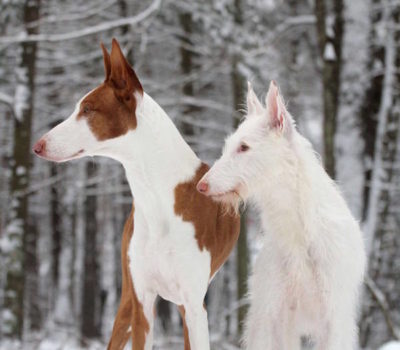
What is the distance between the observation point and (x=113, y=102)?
3.19 meters

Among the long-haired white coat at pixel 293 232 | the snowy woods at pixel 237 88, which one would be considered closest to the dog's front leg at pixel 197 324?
the long-haired white coat at pixel 293 232

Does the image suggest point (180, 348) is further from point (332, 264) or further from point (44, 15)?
point (44, 15)

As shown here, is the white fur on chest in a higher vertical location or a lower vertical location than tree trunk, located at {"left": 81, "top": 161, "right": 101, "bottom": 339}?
higher

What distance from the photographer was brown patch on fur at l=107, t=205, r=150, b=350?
340 cm

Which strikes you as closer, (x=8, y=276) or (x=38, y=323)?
(x=8, y=276)

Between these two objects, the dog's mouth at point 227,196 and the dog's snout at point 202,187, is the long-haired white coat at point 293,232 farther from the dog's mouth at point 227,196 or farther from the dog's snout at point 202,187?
the dog's snout at point 202,187

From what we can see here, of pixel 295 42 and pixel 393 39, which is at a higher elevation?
pixel 295 42

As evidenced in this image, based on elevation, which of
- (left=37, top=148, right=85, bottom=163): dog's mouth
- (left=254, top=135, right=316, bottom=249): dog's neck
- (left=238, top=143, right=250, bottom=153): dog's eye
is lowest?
(left=254, top=135, right=316, bottom=249): dog's neck

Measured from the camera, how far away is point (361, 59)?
8.97 m

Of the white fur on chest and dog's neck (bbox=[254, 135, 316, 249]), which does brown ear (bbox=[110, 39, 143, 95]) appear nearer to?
the white fur on chest

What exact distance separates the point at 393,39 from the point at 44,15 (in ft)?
17.8

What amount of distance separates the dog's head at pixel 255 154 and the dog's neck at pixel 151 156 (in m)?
0.23

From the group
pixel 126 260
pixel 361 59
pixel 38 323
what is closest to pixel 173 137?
pixel 126 260

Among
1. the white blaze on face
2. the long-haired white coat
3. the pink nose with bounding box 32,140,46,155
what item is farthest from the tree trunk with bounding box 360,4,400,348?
the pink nose with bounding box 32,140,46,155
